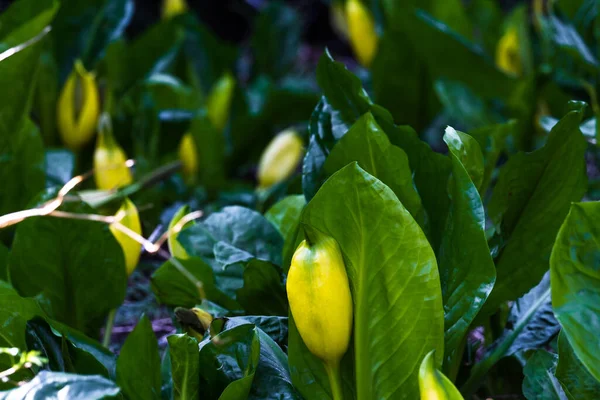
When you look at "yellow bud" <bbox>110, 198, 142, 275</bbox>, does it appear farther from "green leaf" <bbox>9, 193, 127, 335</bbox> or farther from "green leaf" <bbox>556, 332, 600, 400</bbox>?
"green leaf" <bbox>556, 332, 600, 400</bbox>

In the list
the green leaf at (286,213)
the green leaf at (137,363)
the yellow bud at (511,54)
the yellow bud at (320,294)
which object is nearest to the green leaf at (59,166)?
the green leaf at (286,213)

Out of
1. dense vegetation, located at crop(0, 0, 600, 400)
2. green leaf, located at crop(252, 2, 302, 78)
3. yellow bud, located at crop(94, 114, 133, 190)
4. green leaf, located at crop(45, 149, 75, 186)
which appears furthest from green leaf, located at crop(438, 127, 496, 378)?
green leaf, located at crop(252, 2, 302, 78)

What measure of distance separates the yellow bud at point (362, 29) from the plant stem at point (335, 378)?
3.72 feet

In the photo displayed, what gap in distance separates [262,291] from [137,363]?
126 millimetres

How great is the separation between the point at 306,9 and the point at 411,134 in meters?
2.14

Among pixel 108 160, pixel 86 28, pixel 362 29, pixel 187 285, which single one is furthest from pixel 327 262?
pixel 362 29

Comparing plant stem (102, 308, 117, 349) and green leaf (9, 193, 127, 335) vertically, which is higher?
green leaf (9, 193, 127, 335)

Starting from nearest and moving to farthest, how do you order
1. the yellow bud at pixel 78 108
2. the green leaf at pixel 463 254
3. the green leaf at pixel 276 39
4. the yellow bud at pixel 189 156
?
the green leaf at pixel 463 254 → the yellow bud at pixel 78 108 → the yellow bud at pixel 189 156 → the green leaf at pixel 276 39

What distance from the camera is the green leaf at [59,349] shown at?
2.04ft

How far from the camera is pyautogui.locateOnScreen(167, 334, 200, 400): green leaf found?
1.90 ft

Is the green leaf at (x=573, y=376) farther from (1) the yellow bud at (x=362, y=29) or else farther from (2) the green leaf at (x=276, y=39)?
(2) the green leaf at (x=276, y=39)

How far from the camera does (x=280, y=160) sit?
1.38 m

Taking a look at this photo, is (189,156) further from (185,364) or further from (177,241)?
(185,364)

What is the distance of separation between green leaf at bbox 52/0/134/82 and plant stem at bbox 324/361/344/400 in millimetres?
931
